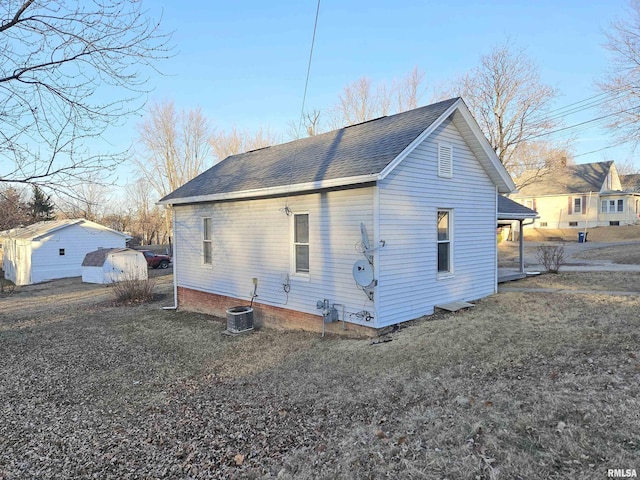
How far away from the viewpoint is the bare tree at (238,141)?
124ft

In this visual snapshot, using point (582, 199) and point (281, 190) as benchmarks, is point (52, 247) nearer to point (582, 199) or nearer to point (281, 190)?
point (281, 190)

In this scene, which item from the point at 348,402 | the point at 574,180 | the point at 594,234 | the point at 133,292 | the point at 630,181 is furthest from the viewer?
the point at 630,181

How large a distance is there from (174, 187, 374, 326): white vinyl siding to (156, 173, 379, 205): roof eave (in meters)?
0.24

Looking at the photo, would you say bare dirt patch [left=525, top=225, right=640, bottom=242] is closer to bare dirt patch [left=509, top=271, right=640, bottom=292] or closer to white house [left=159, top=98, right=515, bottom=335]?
bare dirt patch [left=509, top=271, right=640, bottom=292]

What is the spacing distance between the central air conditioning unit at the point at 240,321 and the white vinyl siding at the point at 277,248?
594 millimetres

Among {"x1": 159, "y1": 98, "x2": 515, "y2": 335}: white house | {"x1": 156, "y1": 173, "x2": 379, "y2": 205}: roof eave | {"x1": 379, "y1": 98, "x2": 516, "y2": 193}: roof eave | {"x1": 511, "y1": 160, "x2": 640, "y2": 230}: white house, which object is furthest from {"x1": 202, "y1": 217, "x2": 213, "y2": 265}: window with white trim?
{"x1": 511, "y1": 160, "x2": 640, "y2": 230}: white house

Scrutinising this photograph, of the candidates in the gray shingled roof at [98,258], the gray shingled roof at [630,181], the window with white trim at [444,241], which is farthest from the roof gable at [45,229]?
the gray shingled roof at [630,181]

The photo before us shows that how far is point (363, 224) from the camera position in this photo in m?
7.65

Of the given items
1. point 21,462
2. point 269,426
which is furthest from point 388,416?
point 21,462

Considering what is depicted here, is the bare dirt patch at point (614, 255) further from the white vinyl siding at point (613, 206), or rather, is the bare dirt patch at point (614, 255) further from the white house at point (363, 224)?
the white vinyl siding at point (613, 206)

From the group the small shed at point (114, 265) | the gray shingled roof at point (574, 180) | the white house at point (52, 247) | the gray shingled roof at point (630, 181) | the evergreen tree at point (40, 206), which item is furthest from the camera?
the gray shingled roof at point (630, 181)

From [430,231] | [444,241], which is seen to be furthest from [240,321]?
[444,241]

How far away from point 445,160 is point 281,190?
3962mm

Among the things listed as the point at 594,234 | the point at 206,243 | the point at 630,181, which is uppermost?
the point at 630,181
